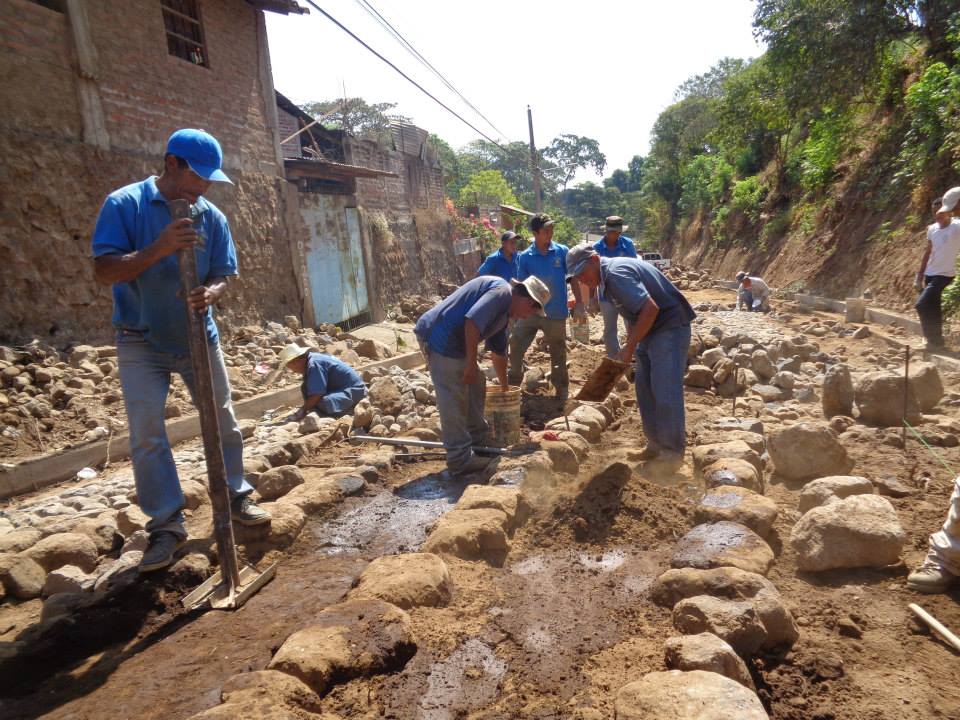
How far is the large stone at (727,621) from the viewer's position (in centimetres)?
204

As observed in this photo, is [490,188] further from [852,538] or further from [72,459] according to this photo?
[852,538]

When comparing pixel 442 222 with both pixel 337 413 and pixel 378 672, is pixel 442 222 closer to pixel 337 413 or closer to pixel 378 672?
pixel 337 413

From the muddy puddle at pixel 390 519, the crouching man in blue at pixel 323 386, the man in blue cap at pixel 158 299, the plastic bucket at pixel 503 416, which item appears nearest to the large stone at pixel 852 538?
the muddy puddle at pixel 390 519

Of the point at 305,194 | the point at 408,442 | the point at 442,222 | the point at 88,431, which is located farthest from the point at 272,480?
the point at 442,222

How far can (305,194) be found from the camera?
421 inches

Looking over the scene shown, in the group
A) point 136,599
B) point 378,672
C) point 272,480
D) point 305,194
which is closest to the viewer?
point 378,672

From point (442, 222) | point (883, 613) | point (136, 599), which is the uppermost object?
point (442, 222)

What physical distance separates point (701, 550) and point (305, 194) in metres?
9.56

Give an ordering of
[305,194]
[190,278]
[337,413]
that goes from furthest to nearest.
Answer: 1. [305,194]
2. [337,413]
3. [190,278]

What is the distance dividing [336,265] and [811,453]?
362 inches

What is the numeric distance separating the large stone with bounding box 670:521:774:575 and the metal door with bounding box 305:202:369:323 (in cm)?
→ 864

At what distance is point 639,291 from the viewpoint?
149 inches

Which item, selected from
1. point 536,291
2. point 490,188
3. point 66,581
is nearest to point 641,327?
point 536,291

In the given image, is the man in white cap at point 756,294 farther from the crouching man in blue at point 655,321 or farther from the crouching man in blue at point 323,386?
the crouching man in blue at point 655,321
